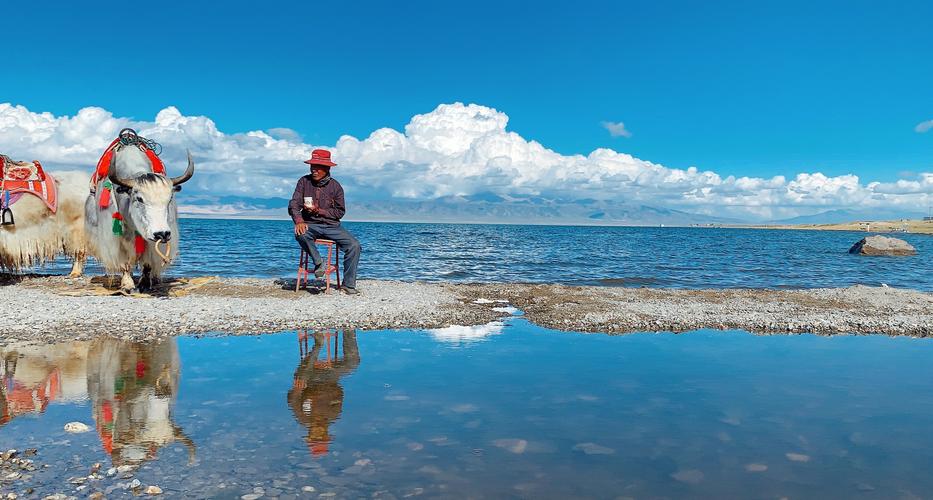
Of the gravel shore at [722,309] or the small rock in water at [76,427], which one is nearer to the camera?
the small rock in water at [76,427]

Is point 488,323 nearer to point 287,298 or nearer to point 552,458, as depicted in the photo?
point 287,298

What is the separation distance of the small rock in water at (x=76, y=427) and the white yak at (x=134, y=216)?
211 inches

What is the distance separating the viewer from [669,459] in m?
4.10

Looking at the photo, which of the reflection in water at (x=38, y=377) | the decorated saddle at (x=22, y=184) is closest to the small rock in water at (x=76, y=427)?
the reflection in water at (x=38, y=377)

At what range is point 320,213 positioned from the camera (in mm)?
11555

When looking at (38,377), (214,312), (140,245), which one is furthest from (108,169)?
(38,377)

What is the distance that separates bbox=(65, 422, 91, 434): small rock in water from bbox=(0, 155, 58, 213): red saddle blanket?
30.5 feet

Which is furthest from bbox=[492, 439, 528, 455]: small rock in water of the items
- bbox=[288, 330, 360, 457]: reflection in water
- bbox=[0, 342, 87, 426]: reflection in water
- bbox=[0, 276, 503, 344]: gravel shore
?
bbox=[0, 276, 503, 344]: gravel shore

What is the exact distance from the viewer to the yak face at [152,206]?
9.33 m

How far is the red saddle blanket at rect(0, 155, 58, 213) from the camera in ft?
38.3

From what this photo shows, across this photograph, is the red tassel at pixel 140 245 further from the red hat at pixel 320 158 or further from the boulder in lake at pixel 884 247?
the boulder in lake at pixel 884 247

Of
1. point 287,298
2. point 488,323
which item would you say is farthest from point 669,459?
point 287,298

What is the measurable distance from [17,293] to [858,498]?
39.5ft

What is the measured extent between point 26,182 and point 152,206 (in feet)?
13.9
